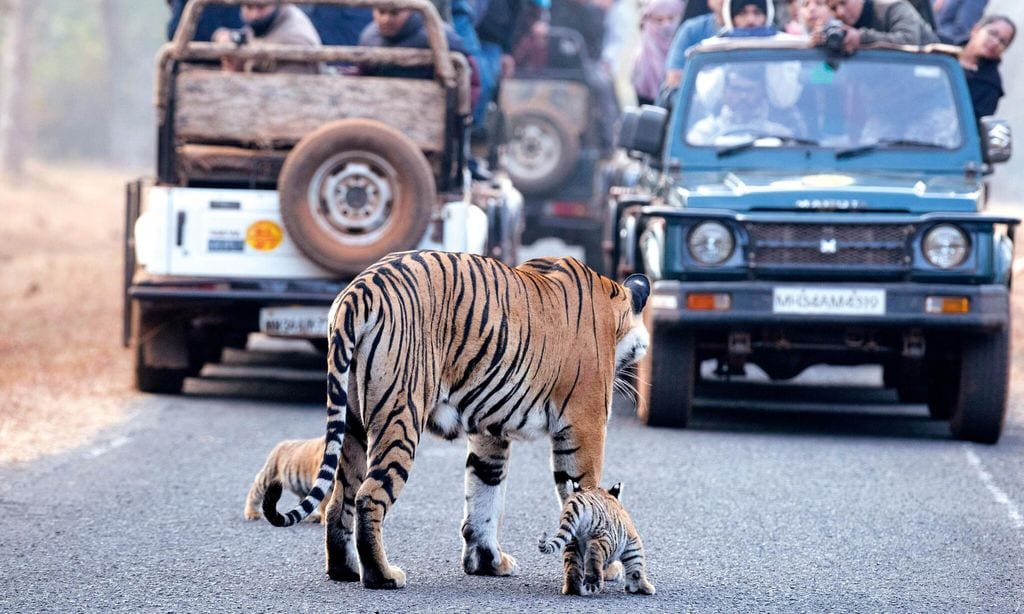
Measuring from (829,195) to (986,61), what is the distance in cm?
238

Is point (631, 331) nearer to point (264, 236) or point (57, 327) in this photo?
point (264, 236)

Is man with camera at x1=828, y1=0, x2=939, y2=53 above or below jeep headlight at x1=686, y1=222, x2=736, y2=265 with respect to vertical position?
above

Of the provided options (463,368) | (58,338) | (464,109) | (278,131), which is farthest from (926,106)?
(58,338)

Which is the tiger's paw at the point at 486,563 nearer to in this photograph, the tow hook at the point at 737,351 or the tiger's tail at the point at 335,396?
the tiger's tail at the point at 335,396

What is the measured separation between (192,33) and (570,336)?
17.6 ft

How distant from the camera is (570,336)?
6.23 m

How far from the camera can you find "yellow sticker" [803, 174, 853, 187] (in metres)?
9.99

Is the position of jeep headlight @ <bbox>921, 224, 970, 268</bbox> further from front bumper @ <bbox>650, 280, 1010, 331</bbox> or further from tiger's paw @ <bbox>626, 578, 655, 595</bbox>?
tiger's paw @ <bbox>626, 578, 655, 595</bbox>

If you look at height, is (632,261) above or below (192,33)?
below

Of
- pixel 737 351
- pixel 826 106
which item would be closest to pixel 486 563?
pixel 737 351

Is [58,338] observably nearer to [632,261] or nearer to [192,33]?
[192,33]

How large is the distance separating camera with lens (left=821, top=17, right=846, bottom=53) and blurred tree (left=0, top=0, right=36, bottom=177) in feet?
82.1

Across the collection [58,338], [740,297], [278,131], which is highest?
[278,131]

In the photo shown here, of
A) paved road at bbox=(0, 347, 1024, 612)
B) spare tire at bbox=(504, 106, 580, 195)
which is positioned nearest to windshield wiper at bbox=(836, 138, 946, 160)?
paved road at bbox=(0, 347, 1024, 612)
